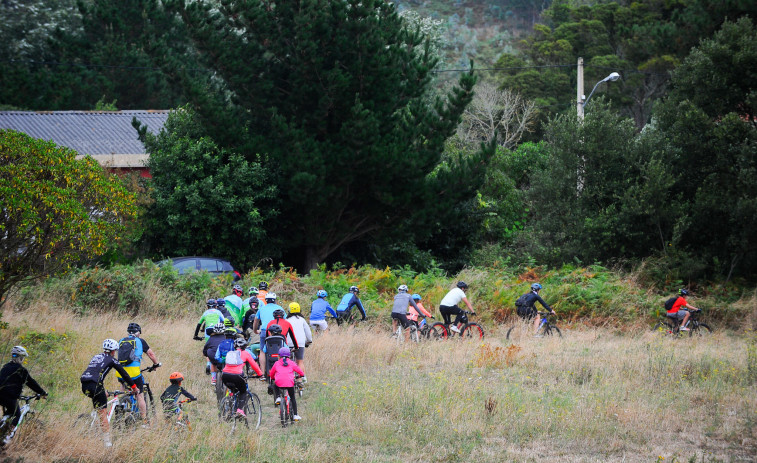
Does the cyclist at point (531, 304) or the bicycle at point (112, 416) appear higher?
the bicycle at point (112, 416)

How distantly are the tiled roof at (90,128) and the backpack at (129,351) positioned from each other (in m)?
24.1

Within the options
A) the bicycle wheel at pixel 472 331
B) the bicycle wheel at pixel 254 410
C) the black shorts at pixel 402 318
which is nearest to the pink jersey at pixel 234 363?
the bicycle wheel at pixel 254 410

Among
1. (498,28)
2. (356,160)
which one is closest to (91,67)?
(356,160)

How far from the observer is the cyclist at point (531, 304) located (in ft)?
58.2

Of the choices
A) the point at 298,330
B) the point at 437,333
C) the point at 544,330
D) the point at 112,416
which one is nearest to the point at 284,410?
the point at 298,330

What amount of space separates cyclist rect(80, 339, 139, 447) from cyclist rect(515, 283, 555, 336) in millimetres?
10733

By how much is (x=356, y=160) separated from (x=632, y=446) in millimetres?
15206

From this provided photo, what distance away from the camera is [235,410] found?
407 inches

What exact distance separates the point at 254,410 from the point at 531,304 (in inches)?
357

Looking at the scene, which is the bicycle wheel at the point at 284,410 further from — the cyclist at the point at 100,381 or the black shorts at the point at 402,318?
the black shorts at the point at 402,318

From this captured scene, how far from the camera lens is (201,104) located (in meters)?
23.3

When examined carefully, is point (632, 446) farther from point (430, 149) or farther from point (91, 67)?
point (91, 67)

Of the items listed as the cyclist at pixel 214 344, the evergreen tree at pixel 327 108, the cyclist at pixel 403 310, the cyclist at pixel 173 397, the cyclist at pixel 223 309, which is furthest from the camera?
the evergreen tree at pixel 327 108

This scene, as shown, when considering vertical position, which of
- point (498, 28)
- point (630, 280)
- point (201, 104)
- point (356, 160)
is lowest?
point (630, 280)
